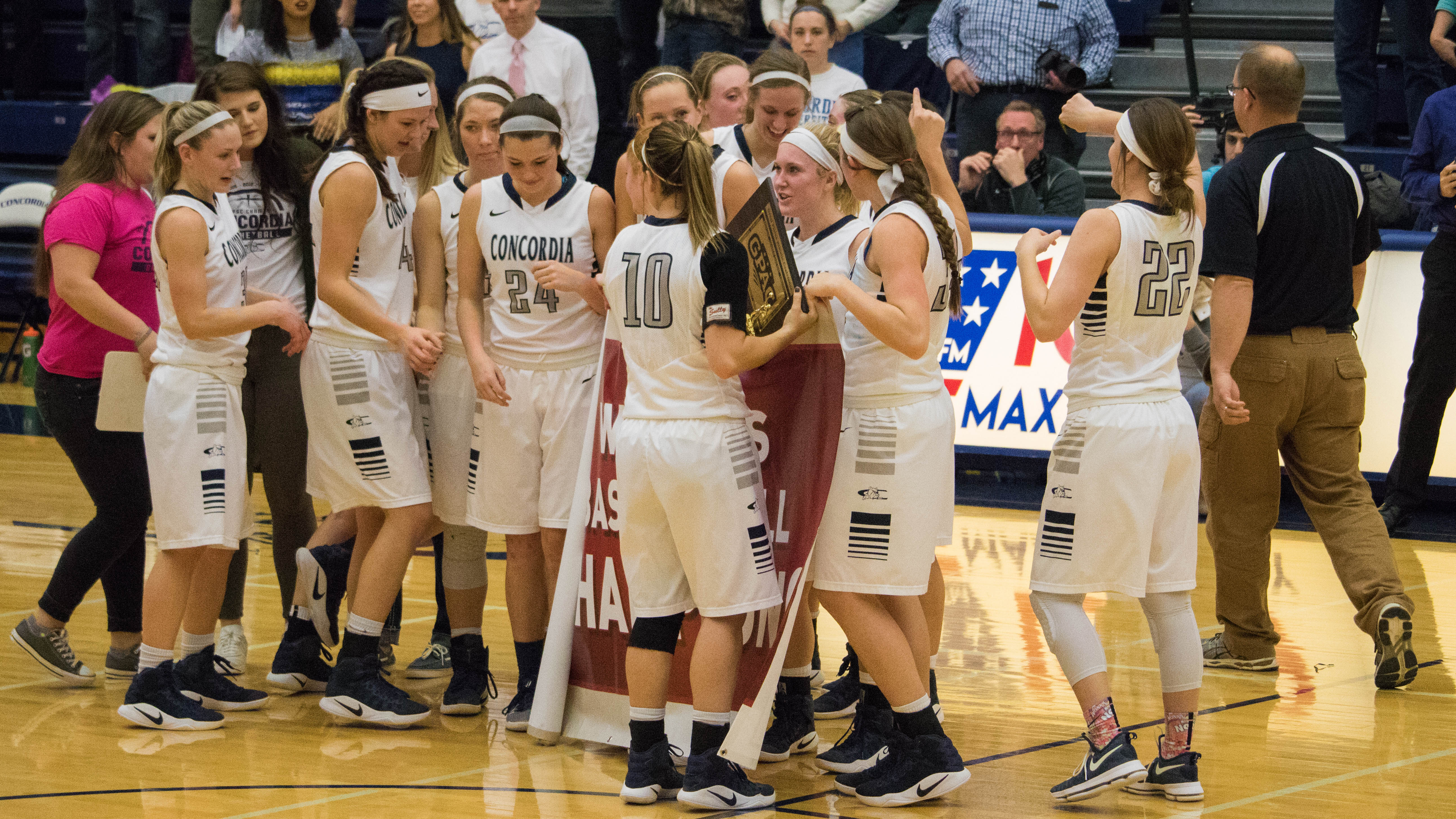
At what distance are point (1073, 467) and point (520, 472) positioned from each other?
1677 mm

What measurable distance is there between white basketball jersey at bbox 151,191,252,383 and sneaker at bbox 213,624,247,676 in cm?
113

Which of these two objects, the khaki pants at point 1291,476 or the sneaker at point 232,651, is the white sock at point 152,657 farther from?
the khaki pants at point 1291,476

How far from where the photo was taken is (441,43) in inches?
339

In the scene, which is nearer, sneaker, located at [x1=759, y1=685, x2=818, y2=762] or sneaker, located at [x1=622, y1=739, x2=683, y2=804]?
sneaker, located at [x1=622, y1=739, x2=683, y2=804]

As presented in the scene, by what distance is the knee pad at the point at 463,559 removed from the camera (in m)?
4.96

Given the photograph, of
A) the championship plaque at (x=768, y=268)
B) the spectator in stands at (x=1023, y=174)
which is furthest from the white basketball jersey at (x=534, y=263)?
the spectator in stands at (x=1023, y=174)

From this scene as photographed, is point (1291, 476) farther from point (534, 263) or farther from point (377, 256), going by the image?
point (377, 256)

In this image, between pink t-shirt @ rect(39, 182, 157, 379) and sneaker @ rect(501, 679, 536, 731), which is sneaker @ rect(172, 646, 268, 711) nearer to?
sneaker @ rect(501, 679, 536, 731)

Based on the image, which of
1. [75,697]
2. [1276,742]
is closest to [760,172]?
[1276,742]

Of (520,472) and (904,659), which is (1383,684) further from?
(520,472)

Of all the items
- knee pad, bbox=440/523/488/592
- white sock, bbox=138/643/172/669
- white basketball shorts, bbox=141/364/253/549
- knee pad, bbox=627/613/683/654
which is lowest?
white sock, bbox=138/643/172/669

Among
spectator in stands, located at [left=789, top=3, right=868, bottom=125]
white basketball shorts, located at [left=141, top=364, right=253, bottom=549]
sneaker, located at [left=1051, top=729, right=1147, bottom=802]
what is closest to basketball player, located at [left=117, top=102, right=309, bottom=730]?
white basketball shorts, located at [left=141, top=364, right=253, bottom=549]

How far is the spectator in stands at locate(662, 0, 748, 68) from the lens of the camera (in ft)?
31.1

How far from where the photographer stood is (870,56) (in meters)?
10.3
